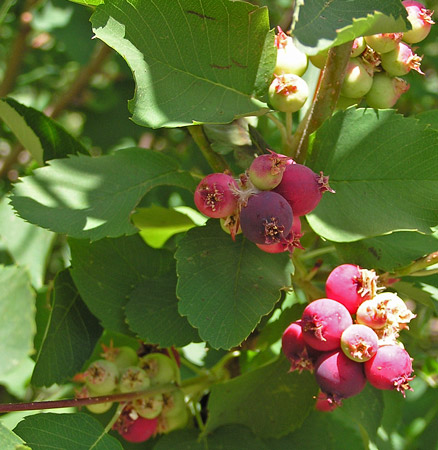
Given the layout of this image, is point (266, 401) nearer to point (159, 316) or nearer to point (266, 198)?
point (159, 316)

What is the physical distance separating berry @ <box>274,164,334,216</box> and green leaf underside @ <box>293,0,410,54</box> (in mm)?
190

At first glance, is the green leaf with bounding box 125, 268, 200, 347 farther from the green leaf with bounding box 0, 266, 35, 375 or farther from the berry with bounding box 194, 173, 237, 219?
the green leaf with bounding box 0, 266, 35, 375

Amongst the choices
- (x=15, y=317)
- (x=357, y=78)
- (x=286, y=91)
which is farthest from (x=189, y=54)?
(x=15, y=317)

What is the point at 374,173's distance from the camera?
0.94 meters

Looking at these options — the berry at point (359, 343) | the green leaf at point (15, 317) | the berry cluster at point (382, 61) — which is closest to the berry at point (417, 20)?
the berry cluster at point (382, 61)

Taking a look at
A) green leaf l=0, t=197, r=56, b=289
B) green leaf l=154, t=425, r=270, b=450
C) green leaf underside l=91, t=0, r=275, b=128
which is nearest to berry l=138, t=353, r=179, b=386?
green leaf l=154, t=425, r=270, b=450

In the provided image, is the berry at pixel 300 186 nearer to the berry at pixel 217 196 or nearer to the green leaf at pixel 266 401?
the berry at pixel 217 196

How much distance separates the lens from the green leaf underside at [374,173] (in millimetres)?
914

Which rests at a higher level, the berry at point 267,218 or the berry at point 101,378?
the berry at point 267,218

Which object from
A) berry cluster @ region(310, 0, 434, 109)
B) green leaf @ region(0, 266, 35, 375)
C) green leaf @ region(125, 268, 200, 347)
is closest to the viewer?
berry cluster @ region(310, 0, 434, 109)

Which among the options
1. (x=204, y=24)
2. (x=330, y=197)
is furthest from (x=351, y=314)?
(x=204, y=24)

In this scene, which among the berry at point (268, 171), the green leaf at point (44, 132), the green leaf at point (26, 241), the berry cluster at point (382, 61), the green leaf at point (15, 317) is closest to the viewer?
the berry at point (268, 171)

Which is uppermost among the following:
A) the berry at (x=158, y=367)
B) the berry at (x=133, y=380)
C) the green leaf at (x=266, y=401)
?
the berry at (x=133, y=380)

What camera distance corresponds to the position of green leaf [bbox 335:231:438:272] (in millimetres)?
990
